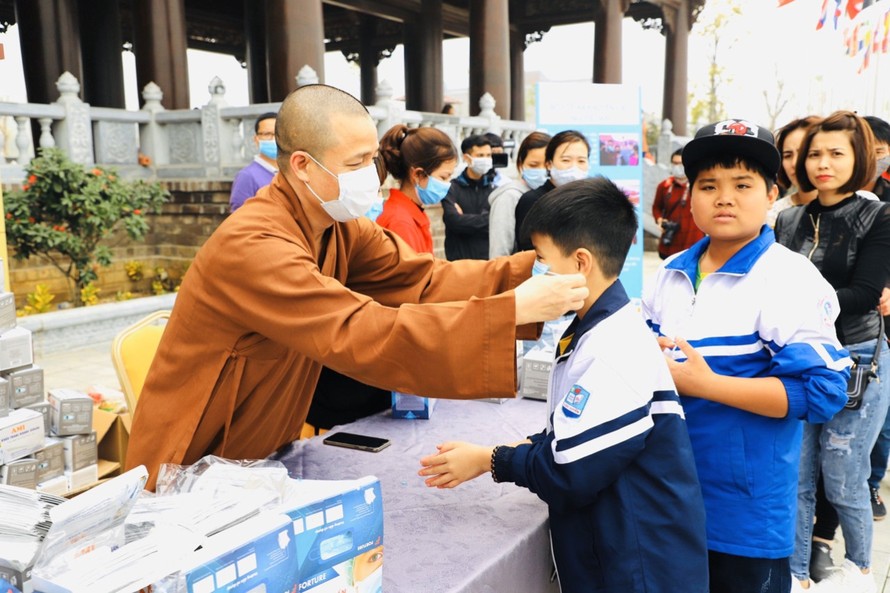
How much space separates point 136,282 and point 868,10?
25.7 ft

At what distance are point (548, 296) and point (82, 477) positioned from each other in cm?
259

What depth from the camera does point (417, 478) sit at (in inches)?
69.9

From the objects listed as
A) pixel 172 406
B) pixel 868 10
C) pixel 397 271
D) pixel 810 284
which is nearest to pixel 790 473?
pixel 810 284

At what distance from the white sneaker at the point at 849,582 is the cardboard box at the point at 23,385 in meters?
3.12

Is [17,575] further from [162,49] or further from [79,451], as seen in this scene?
[162,49]

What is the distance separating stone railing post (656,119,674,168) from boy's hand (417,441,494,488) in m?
14.9

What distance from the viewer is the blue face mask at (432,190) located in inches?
146

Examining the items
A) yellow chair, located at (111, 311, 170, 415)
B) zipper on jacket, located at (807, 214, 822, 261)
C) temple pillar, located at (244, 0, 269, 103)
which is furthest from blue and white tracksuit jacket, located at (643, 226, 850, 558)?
temple pillar, located at (244, 0, 269, 103)

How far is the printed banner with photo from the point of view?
6004 mm

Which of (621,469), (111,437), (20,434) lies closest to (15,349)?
(20,434)

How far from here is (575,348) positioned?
4.74 ft

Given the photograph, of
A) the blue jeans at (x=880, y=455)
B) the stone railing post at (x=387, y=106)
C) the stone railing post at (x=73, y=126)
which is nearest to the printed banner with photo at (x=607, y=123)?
A: the blue jeans at (x=880, y=455)

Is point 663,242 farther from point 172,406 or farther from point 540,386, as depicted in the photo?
point 172,406

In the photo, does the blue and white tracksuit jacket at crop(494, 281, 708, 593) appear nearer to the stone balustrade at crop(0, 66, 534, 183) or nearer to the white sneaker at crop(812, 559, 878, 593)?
the white sneaker at crop(812, 559, 878, 593)
